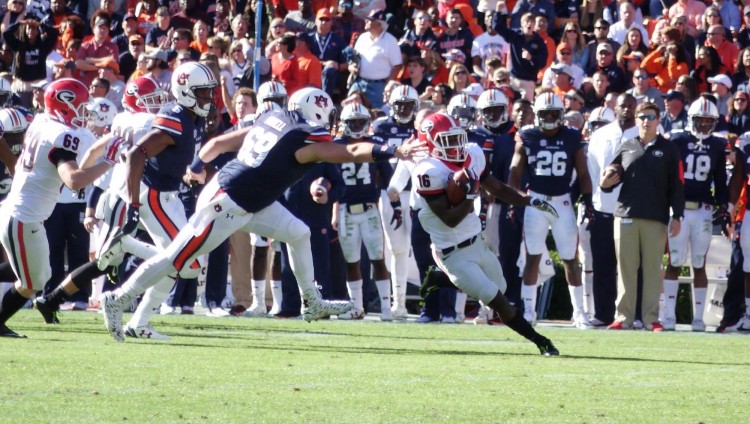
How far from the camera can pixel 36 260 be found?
949 centimetres

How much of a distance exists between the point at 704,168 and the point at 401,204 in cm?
283

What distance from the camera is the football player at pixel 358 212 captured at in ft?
41.9

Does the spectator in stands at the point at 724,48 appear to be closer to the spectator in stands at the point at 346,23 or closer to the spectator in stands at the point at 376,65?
the spectator in stands at the point at 376,65

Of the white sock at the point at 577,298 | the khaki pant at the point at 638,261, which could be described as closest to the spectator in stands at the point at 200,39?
the white sock at the point at 577,298

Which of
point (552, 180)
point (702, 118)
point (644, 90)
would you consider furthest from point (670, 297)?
point (644, 90)

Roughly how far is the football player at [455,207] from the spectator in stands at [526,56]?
20.7 ft

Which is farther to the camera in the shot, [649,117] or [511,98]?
[511,98]

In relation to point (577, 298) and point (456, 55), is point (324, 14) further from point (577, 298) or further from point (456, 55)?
point (577, 298)

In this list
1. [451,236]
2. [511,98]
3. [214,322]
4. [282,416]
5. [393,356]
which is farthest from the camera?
[511,98]

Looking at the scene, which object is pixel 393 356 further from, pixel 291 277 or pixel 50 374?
pixel 291 277

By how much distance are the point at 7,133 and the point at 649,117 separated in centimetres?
557

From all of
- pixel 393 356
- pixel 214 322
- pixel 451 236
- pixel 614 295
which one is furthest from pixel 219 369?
pixel 614 295

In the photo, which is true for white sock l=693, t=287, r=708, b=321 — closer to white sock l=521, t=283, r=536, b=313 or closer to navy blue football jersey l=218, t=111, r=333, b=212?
white sock l=521, t=283, r=536, b=313

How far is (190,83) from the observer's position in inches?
383
